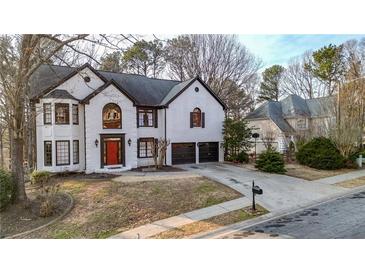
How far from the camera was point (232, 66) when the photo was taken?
18344mm

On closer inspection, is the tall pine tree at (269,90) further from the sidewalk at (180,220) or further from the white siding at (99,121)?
the sidewalk at (180,220)

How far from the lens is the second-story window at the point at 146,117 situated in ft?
43.3

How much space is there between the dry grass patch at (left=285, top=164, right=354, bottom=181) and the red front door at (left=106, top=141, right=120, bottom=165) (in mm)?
7553

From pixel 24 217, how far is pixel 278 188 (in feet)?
24.2

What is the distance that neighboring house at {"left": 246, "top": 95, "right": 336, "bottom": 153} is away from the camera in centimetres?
1369

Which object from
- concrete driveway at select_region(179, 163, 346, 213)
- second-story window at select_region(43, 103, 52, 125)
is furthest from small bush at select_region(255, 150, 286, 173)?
second-story window at select_region(43, 103, 52, 125)

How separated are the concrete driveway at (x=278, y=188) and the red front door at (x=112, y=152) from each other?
423 cm

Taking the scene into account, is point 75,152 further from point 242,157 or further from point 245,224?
point 242,157

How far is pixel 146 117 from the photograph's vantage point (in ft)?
43.9

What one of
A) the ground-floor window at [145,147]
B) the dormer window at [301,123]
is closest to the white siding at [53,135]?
the ground-floor window at [145,147]
